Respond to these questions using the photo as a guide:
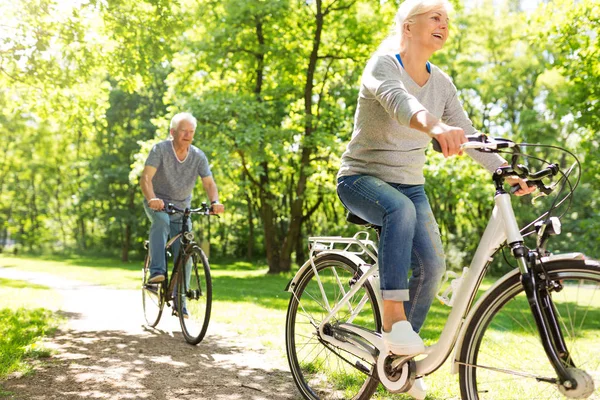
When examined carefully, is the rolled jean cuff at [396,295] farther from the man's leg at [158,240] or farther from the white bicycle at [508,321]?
the man's leg at [158,240]

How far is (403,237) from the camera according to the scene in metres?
3.13

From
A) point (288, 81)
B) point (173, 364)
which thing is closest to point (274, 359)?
point (173, 364)

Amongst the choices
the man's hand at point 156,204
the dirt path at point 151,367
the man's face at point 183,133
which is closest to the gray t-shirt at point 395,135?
the dirt path at point 151,367

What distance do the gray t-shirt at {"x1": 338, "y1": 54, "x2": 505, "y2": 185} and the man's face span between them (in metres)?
3.50

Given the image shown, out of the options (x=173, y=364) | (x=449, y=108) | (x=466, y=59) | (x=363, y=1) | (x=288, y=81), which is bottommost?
(x=173, y=364)

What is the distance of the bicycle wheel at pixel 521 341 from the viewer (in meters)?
2.45

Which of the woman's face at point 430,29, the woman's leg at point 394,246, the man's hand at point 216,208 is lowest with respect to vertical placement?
the woman's leg at point 394,246

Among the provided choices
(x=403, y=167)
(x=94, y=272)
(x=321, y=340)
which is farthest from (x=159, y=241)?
(x=94, y=272)

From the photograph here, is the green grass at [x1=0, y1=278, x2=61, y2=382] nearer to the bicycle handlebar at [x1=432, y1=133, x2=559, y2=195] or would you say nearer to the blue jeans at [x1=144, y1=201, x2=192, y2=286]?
the blue jeans at [x1=144, y1=201, x2=192, y2=286]

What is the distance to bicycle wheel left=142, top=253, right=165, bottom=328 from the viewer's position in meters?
6.87

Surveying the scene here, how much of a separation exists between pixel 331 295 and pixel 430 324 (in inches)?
204

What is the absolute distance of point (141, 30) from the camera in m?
10.9

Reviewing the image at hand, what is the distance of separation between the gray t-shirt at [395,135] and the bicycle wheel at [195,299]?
299cm

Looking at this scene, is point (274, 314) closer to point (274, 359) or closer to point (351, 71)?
point (274, 359)
